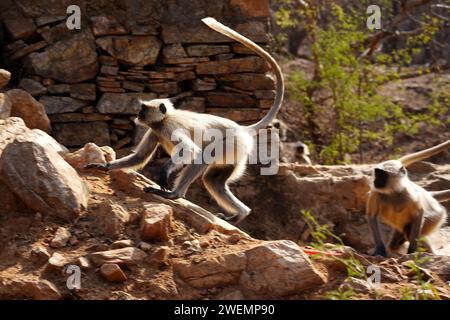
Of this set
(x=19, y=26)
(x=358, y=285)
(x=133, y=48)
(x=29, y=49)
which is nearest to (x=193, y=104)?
(x=133, y=48)

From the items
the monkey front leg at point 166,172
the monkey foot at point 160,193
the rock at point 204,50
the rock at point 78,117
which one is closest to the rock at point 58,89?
the rock at point 78,117

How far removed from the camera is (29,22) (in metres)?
7.41

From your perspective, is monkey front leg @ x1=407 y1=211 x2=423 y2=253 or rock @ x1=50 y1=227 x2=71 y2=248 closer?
rock @ x1=50 y1=227 x2=71 y2=248

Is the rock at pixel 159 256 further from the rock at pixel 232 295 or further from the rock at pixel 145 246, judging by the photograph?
the rock at pixel 232 295

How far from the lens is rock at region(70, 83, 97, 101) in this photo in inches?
291

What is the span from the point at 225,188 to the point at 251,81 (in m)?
2.10

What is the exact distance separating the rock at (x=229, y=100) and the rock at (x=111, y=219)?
3414 mm

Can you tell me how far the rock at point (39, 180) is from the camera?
430 centimetres

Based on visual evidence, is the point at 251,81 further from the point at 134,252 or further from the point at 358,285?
the point at 358,285

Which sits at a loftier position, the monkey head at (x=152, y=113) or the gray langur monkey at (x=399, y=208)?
the monkey head at (x=152, y=113)

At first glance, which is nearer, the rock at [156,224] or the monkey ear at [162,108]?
the rock at [156,224]

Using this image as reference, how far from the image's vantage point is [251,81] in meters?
7.66

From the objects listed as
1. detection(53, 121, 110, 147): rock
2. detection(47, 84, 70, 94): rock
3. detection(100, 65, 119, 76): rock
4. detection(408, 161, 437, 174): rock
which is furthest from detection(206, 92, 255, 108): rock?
detection(408, 161, 437, 174): rock

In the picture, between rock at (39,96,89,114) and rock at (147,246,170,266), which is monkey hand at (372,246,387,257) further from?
rock at (39,96,89,114)
